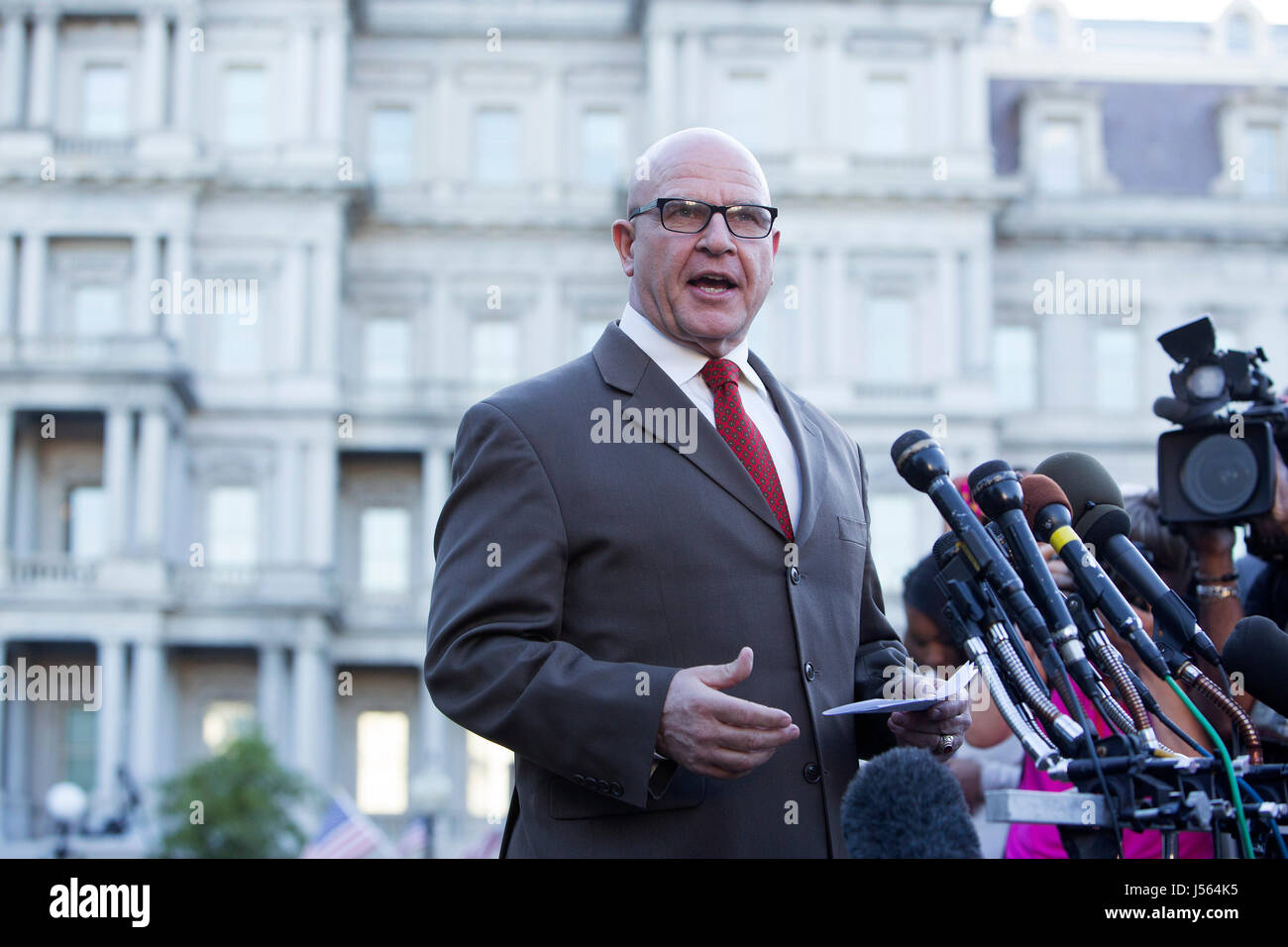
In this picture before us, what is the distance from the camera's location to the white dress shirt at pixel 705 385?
114 inches

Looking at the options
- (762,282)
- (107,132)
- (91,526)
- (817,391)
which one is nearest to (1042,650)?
(762,282)

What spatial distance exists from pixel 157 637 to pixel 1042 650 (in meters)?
29.8

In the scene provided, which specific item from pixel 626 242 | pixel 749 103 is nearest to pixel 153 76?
pixel 749 103

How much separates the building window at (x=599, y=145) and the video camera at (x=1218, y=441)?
32581mm

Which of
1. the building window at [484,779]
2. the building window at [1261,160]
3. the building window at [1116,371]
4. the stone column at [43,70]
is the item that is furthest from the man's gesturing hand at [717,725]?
the building window at [1261,160]

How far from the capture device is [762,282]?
2.95 metres

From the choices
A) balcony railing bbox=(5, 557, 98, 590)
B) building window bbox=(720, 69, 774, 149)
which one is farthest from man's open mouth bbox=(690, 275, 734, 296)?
building window bbox=(720, 69, 774, 149)

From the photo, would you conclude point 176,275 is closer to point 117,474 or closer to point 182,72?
point 117,474

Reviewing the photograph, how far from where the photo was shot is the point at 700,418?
283 cm

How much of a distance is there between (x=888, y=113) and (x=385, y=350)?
452 inches

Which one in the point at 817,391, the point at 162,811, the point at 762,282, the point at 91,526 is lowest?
the point at 162,811

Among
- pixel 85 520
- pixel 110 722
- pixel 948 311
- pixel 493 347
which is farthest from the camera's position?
pixel 493 347

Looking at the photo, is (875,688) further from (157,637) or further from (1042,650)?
(157,637)

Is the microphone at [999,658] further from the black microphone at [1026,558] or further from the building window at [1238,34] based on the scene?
the building window at [1238,34]
